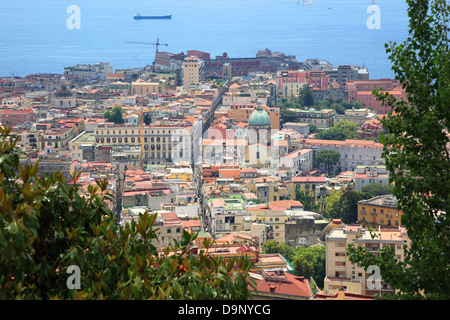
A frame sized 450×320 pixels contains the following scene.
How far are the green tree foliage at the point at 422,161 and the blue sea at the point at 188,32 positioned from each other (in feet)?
183

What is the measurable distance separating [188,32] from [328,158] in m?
68.0

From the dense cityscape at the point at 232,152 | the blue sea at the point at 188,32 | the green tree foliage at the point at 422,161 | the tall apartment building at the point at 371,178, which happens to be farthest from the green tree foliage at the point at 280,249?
the blue sea at the point at 188,32

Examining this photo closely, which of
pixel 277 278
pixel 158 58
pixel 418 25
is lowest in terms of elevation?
pixel 277 278

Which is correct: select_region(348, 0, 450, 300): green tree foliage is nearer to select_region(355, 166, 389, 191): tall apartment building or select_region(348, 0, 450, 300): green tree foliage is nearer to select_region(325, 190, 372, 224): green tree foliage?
select_region(325, 190, 372, 224): green tree foliage

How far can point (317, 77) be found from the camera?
4916 centimetres

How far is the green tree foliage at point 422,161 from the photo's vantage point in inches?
207

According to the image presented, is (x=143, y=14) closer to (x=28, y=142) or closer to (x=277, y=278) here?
(x=28, y=142)

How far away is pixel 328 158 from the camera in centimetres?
3152

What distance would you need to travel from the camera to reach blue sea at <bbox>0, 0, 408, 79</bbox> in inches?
2928

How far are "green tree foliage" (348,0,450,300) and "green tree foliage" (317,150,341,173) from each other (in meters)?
25.9

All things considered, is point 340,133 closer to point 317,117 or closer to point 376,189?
point 317,117

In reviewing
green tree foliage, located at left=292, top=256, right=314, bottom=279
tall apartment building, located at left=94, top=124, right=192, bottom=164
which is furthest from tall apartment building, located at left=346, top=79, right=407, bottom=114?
green tree foliage, located at left=292, top=256, right=314, bottom=279
